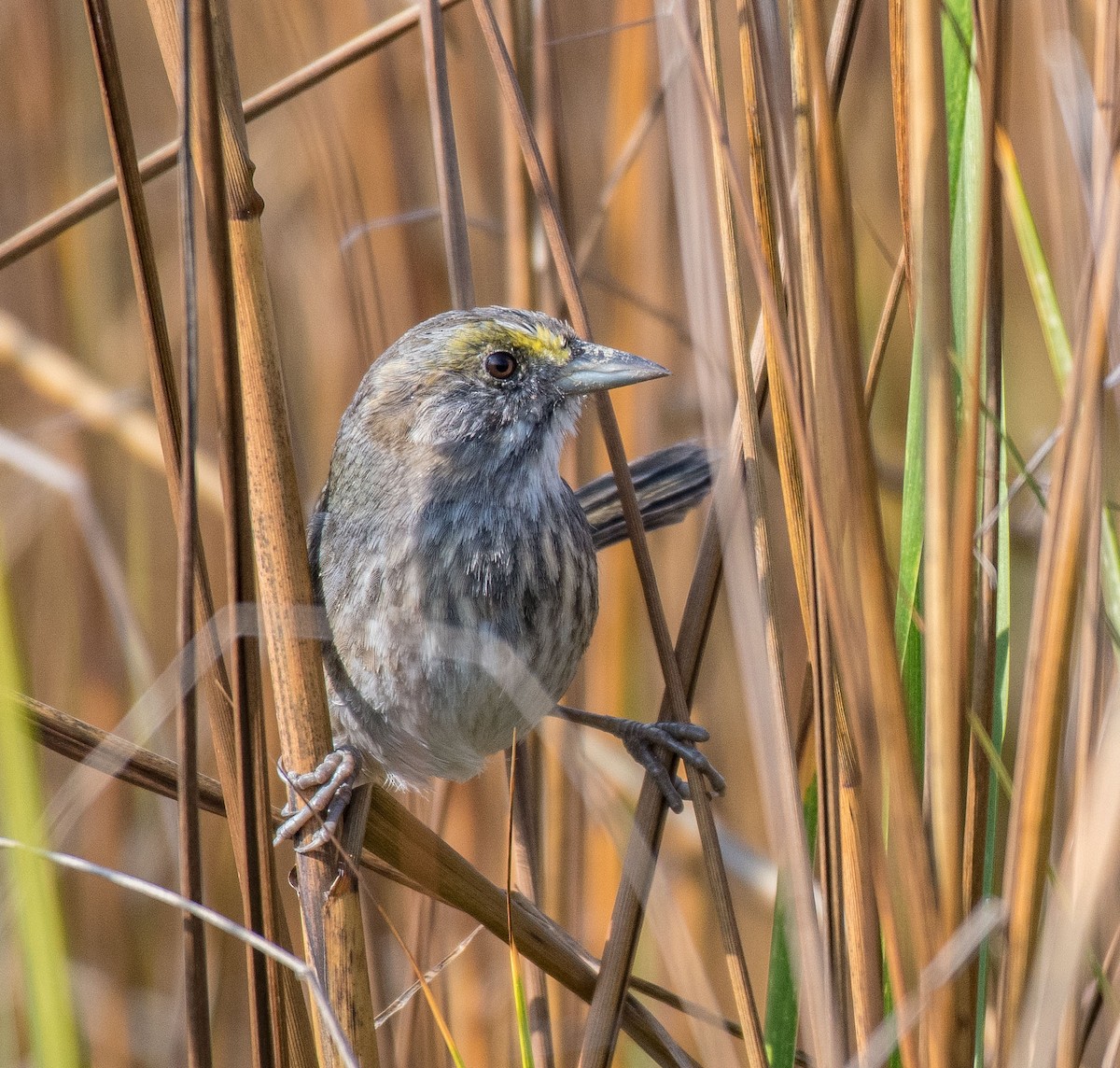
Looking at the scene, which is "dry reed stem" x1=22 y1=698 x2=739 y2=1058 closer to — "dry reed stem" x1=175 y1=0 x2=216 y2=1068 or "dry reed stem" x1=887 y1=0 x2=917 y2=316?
"dry reed stem" x1=175 y1=0 x2=216 y2=1068

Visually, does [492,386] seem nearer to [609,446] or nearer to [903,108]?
[609,446]

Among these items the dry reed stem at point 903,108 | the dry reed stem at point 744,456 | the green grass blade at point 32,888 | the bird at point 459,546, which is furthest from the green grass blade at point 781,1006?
the green grass blade at point 32,888

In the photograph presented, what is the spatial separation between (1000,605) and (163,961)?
2.11 metres

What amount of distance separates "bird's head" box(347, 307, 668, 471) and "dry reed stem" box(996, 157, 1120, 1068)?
86 centimetres

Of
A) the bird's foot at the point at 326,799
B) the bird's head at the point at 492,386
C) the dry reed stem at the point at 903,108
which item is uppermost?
the dry reed stem at the point at 903,108

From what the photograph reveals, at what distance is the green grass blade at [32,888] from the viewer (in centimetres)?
116

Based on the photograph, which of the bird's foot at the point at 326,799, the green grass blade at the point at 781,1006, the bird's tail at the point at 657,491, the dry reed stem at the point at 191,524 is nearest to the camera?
the dry reed stem at the point at 191,524

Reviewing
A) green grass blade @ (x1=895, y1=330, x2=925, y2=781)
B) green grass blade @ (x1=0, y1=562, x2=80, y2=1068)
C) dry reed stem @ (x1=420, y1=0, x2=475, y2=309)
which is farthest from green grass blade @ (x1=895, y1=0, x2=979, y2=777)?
green grass blade @ (x1=0, y1=562, x2=80, y2=1068)

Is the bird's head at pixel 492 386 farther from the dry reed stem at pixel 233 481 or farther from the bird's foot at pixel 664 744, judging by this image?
the dry reed stem at pixel 233 481

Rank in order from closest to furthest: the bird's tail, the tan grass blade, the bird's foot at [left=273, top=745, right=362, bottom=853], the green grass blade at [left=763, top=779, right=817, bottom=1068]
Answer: the tan grass blade < the green grass blade at [left=763, top=779, right=817, bottom=1068] < the bird's foot at [left=273, top=745, right=362, bottom=853] < the bird's tail

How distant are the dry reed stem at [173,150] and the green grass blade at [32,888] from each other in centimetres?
47

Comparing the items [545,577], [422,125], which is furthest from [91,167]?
[545,577]

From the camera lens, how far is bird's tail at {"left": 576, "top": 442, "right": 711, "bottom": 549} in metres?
1.94

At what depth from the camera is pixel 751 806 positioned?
2789mm
